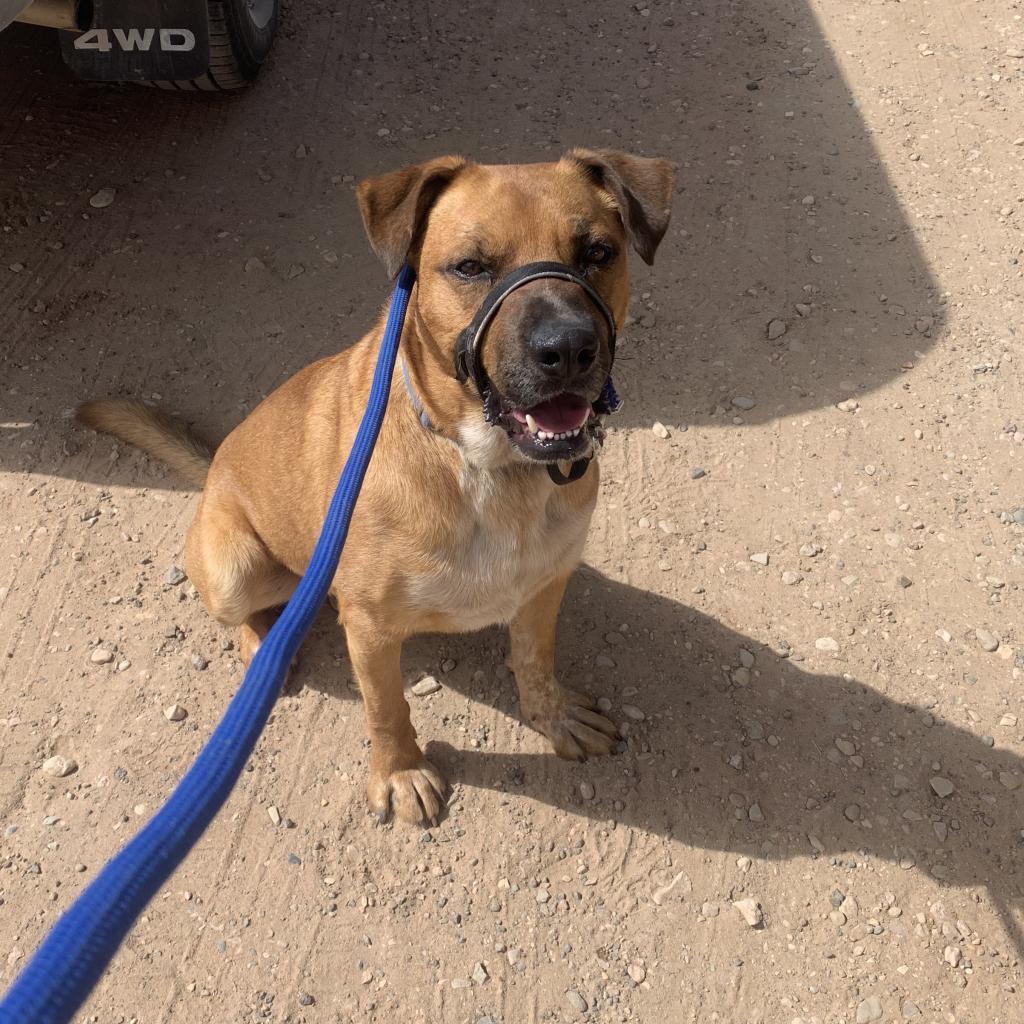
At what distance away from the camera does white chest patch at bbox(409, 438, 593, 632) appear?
2508 mm

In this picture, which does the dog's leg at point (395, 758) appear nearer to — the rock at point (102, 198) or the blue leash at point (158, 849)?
the blue leash at point (158, 849)

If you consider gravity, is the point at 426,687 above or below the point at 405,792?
below

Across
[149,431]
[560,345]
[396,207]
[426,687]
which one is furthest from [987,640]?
→ [149,431]

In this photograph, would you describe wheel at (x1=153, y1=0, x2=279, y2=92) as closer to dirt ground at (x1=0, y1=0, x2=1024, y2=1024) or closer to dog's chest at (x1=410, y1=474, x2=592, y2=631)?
dirt ground at (x1=0, y1=0, x2=1024, y2=1024)

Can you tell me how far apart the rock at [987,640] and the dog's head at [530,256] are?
213 cm

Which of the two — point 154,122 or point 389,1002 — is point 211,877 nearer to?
point 389,1002

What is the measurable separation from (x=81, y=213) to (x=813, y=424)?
4138 millimetres

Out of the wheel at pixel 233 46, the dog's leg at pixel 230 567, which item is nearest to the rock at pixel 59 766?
the dog's leg at pixel 230 567

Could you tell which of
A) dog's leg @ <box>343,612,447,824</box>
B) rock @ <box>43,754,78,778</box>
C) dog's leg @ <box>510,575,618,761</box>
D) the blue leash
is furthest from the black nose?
rock @ <box>43,754,78,778</box>

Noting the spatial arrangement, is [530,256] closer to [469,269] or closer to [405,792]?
[469,269]

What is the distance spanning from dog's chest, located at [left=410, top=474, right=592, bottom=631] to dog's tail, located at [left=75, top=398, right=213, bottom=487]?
1.61 meters

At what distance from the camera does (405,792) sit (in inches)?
120

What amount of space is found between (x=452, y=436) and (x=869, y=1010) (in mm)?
2125

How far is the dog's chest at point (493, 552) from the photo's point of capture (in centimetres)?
251
